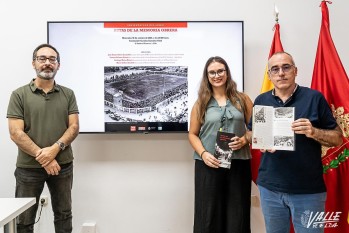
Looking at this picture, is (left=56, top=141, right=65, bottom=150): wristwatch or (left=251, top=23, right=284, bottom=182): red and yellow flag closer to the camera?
(left=56, top=141, right=65, bottom=150): wristwatch

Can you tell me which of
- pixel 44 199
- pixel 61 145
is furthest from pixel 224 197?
pixel 44 199

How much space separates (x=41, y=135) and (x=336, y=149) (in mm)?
2095

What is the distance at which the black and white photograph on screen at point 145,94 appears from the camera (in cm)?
248

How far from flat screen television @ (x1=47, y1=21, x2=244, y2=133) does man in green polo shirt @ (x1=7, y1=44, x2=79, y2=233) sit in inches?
14.8

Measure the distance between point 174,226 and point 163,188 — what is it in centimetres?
35

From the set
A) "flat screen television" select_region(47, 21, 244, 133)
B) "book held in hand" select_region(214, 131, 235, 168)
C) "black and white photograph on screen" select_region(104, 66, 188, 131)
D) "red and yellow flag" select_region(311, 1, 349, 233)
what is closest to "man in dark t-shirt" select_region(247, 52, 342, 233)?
"book held in hand" select_region(214, 131, 235, 168)

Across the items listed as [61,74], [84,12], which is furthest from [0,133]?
[84,12]

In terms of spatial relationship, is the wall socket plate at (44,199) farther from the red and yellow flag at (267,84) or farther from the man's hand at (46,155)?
the red and yellow flag at (267,84)

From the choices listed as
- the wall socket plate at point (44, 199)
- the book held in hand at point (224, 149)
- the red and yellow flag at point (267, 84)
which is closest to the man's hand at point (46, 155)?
the wall socket plate at point (44, 199)

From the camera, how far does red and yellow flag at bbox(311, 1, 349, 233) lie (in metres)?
2.15

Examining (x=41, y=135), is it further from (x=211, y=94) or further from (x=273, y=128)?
(x=273, y=128)

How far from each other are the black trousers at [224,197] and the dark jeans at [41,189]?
0.93 metres

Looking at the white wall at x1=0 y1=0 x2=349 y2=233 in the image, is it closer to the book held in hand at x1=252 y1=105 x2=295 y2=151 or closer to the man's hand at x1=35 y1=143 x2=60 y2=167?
the man's hand at x1=35 y1=143 x2=60 y2=167

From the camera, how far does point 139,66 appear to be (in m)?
2.49
